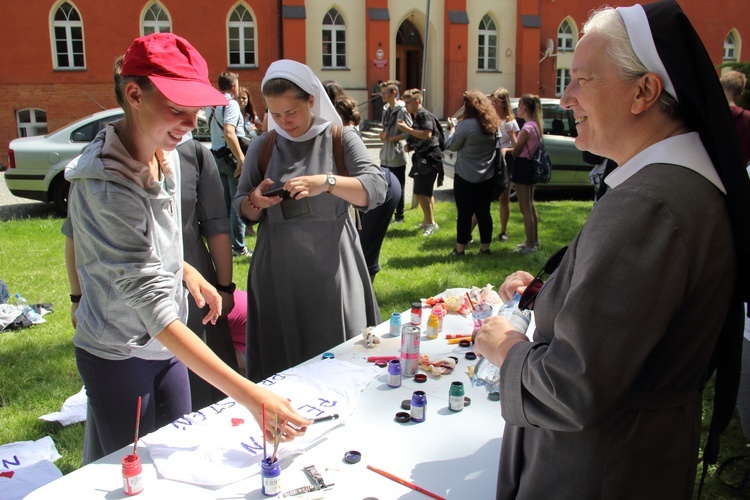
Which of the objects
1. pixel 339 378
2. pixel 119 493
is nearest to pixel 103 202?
pixel 119 493

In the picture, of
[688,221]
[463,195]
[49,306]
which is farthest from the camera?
[463,195]

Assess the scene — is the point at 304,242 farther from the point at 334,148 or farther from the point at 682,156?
the point at 682,156

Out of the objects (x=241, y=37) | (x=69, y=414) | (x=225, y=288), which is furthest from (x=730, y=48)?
(x=69, y=414)

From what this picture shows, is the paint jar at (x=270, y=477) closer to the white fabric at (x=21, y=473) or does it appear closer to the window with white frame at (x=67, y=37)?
the white fabric at (x=21, y=473)

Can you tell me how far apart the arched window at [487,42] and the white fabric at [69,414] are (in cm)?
2140

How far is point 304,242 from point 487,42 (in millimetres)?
21726

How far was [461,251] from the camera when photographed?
7.05m

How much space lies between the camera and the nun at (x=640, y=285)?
1125mm

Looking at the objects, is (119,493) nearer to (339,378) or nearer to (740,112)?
(339,378)

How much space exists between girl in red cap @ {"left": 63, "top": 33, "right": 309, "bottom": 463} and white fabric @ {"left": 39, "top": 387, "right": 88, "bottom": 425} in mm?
1573

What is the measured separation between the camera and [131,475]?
1574 millimetres

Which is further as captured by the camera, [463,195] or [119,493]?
[463,195]

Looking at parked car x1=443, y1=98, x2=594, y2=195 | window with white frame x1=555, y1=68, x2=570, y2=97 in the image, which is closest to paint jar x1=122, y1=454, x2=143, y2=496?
parked car x1=443, y1=98, x2=594, y2=195

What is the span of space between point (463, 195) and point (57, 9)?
17.6 metres
